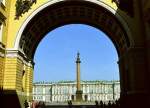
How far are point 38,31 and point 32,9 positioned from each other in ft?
18.5

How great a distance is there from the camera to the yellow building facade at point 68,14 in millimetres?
31484

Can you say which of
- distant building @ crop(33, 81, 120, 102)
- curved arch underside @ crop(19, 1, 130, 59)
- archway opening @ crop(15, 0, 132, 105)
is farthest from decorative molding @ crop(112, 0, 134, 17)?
distant building @ crop(33, 81, 120, 102)

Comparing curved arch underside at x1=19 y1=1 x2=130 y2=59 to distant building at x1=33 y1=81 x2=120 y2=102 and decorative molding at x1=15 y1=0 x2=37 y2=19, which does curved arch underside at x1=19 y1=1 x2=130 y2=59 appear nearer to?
decorative molding at x1=15 y1=0 x2=37 y2=19

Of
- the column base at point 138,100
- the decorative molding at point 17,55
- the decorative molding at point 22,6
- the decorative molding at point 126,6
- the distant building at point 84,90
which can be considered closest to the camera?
the column base at point 138,100

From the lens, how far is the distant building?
15912 centimetres

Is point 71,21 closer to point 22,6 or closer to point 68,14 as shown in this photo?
point 68,14

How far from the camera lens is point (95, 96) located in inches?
6294

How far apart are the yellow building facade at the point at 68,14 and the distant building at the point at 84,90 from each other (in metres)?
122

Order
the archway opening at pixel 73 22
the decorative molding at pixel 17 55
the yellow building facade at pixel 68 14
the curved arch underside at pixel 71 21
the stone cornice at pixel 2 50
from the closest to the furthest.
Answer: the stone cornice at pixel 2 50 < the yellow building facade at pixel 68 14 < the decorative molding at pixel 17 55 < the archway opening at pixel 73 22 < the curved arch underside at pixel 71 21

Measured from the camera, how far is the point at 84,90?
159625 millimetres

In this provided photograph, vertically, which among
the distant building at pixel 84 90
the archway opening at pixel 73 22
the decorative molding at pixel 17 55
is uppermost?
the archway opening at pixel 73 22

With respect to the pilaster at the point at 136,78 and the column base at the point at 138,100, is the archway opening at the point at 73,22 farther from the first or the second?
the column base at the point at 138,100

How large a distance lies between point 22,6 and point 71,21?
894 centimetres

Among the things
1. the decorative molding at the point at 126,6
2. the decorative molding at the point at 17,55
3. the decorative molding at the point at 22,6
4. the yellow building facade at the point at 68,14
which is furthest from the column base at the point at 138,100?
the decorative molding at the point at 22,6
